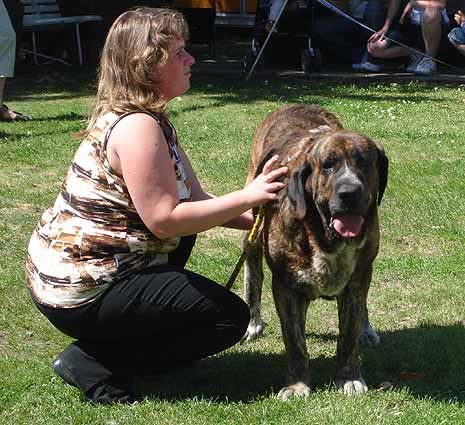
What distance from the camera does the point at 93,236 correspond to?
14.0ft

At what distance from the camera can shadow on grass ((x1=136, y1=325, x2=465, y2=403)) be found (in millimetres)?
4621

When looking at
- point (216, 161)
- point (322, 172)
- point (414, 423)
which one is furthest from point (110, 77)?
point (216, 161)

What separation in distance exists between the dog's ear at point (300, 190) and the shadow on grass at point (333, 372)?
3.01ft

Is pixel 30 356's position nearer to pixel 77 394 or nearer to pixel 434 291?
pixel 77 394

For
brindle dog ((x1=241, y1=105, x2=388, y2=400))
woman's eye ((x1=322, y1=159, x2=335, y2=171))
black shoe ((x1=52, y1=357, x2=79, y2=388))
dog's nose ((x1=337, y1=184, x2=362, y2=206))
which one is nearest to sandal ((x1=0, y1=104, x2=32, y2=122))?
brindle dog ((x1=241, y1=105, x2=388, y2=400))

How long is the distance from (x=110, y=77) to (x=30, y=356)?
1.65 meters

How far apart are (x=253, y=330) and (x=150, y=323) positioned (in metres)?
1.22

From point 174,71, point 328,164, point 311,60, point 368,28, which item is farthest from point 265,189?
point 311,60

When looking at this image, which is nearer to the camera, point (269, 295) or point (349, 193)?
point (349, 193)

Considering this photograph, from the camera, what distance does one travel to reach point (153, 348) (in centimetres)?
453

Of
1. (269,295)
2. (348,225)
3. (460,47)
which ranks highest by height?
(348,225)

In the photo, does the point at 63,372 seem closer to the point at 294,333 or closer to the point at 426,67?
the point at 294,333

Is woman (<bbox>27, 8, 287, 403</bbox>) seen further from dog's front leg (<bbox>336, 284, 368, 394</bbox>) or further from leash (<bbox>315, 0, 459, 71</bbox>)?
leash (<bbox>315, 0, 459, 71</bbox>)

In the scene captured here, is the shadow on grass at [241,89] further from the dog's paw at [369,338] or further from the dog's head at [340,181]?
the dog's head at [340,181]
